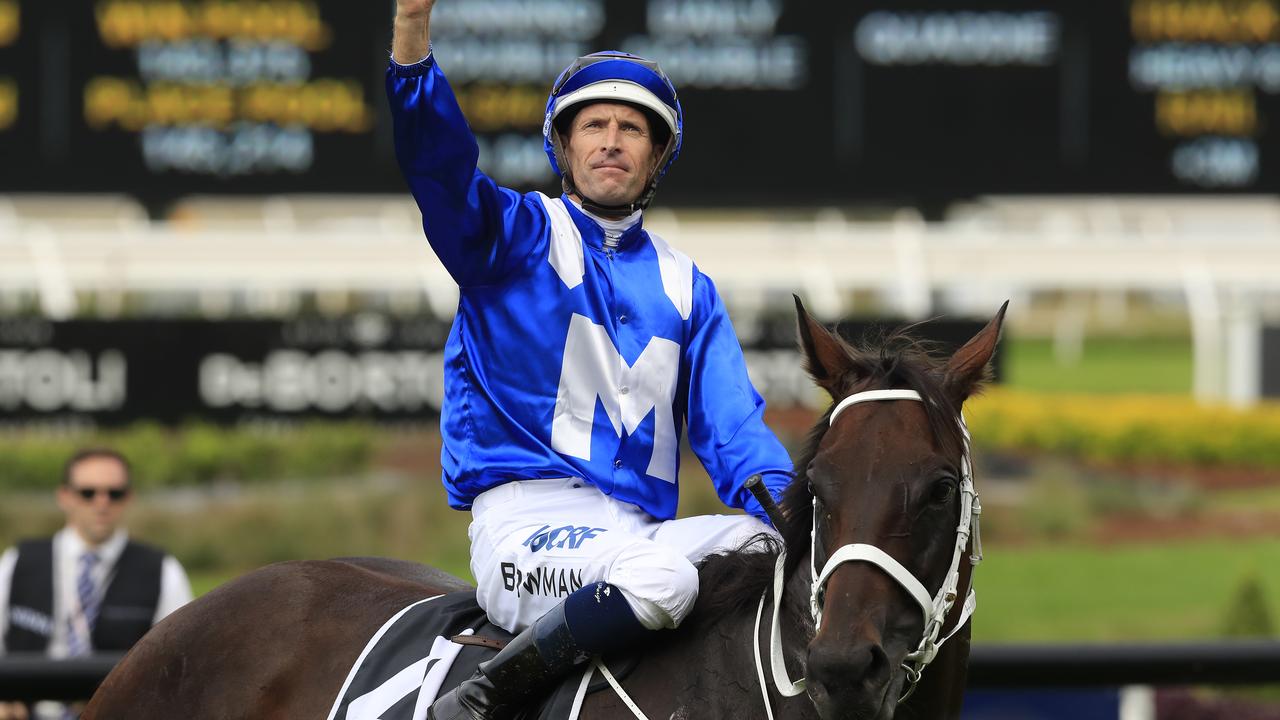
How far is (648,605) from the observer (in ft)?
7.97

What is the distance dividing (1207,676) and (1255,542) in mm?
5074

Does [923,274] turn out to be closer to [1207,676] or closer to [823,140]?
[823,140]

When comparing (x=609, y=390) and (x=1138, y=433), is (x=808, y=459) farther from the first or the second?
(x=1138, y=433)

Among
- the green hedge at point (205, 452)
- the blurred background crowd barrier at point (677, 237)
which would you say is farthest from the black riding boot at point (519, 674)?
the green hedge at point (205, 452)

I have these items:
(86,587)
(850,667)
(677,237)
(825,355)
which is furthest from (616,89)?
(677,237)

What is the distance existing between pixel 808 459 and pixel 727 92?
7.55 metres

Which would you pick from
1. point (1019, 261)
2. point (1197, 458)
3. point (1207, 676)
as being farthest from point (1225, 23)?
point (1207, 676)

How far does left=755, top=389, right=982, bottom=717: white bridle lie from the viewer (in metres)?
2.18

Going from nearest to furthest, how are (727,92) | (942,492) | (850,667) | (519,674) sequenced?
(850,667) → (942,492) → (519,674) → (727,92)

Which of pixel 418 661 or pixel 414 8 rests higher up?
pixel 414 8

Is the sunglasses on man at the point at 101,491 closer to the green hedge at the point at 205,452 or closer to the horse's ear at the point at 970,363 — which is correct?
the horse's ear at the point at 970,363

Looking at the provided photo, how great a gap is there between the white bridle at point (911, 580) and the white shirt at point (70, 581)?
2834mm

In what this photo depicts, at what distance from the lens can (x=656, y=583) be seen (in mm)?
2430

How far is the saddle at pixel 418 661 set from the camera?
268cm
